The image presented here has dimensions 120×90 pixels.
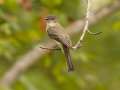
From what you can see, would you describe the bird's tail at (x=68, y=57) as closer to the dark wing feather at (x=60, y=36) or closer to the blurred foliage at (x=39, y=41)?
the dark wing feather at (x=60, y=36)

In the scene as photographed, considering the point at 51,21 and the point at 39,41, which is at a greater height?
the point at 51,21

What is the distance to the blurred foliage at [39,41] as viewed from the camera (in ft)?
33.9

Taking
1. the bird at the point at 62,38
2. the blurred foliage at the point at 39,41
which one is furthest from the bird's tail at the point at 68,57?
A: the blurred foliage at the point at 39,41

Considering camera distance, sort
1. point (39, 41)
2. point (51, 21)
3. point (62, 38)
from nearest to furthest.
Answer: point (62, 38)
point (51, 21)
point (39, 41)

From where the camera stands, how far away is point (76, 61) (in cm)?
1116

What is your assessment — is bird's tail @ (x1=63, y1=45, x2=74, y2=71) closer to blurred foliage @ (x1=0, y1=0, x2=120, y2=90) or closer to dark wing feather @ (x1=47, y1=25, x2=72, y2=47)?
dark wing feather @ (x1=47, y1=25, x2=72, y2=47)

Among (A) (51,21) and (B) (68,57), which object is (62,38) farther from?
(A) (51,21)

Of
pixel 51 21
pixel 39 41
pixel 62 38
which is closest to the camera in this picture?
pixel 62 38

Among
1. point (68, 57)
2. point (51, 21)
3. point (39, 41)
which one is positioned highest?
point (51, 21)

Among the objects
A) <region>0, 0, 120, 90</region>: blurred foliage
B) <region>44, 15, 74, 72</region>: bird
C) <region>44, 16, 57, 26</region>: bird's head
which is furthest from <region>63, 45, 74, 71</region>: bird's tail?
<region>0, 0, 120, 90</region>: blurred foliage

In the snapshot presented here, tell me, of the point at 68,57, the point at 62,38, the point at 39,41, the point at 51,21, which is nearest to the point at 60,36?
the point at 62,38

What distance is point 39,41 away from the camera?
1109cm

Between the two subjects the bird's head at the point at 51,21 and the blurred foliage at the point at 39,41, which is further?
the blurred foliage at the point at 39,41

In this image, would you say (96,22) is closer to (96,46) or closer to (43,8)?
(43,8)
